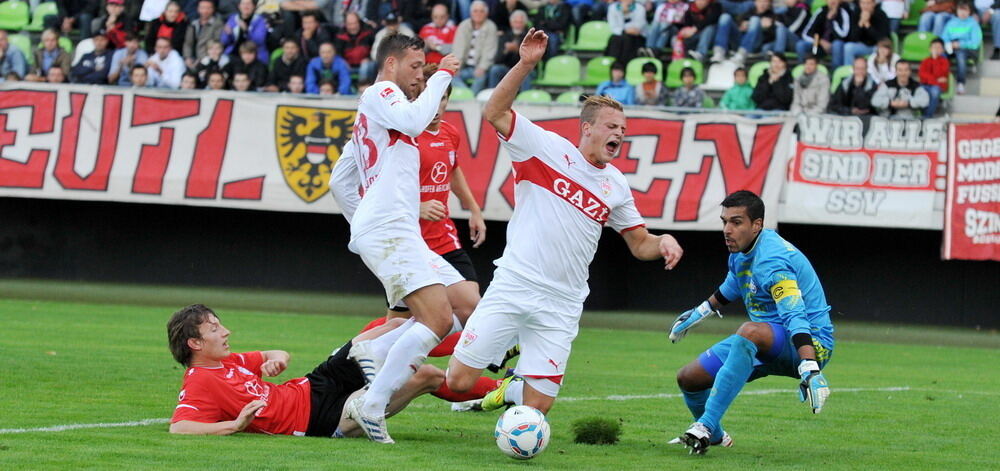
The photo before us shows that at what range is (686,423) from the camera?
9.02m

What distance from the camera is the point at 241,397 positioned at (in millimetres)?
7523

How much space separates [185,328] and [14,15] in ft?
63.1

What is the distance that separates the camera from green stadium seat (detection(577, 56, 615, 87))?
21625 mm

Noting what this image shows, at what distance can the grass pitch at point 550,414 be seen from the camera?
7.00 metres

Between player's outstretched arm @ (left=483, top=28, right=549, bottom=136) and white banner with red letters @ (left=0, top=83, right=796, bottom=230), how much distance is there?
11532 mm

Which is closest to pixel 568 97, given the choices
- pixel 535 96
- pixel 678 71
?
pixel 535 96

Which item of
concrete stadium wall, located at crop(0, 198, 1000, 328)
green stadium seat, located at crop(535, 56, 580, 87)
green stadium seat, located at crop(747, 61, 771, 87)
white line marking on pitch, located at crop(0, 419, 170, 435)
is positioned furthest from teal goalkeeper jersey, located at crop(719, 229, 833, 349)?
green stadium seat, located at crop(535, 56, 580, 87)

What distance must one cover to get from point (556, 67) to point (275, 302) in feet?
19.7

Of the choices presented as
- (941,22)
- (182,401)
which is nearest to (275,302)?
(941,22)

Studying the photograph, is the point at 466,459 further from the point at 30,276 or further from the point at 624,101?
the point at 30,276

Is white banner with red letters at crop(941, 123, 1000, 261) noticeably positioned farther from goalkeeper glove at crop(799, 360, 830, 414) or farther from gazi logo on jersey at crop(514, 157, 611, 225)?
gazi logo on jersey at crop(514, 157, 611, 225)

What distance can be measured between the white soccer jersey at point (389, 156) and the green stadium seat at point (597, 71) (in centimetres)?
1421

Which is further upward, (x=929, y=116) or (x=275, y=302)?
(x=929, y=116)

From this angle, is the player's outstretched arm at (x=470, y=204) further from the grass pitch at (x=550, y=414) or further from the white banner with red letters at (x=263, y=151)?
the white banner with red letters at (x=263, y=151)
